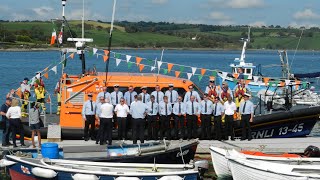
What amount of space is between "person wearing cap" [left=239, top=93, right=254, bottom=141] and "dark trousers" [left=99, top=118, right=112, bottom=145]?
378 centimetres

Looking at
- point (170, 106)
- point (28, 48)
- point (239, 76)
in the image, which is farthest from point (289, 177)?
point (28, 48)

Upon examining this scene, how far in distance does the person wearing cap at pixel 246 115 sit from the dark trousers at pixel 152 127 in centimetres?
245

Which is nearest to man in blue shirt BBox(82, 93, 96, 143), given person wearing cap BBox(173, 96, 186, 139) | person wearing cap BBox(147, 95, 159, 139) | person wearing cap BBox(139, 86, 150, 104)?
person wearing cap BBox(139, 86, 150, 104)

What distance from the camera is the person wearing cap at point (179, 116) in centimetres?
1691

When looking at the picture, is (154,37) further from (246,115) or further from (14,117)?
(14,117)

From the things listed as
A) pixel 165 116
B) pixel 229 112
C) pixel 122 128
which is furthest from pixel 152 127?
pixel 229 112

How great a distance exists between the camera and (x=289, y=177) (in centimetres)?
1273

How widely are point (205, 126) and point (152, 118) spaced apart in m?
1.55

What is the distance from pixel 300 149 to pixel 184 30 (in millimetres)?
157862

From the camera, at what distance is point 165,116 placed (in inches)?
666

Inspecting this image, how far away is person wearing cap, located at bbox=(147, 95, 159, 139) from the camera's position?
1677cm

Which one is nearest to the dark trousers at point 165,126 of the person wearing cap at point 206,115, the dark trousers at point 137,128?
the dark trousers at point 137,128

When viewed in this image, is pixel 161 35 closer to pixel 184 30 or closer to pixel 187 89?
pixel 184 30

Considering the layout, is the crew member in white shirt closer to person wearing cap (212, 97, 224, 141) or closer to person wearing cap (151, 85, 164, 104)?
person wearing cap (151, 85, 164, 104)
